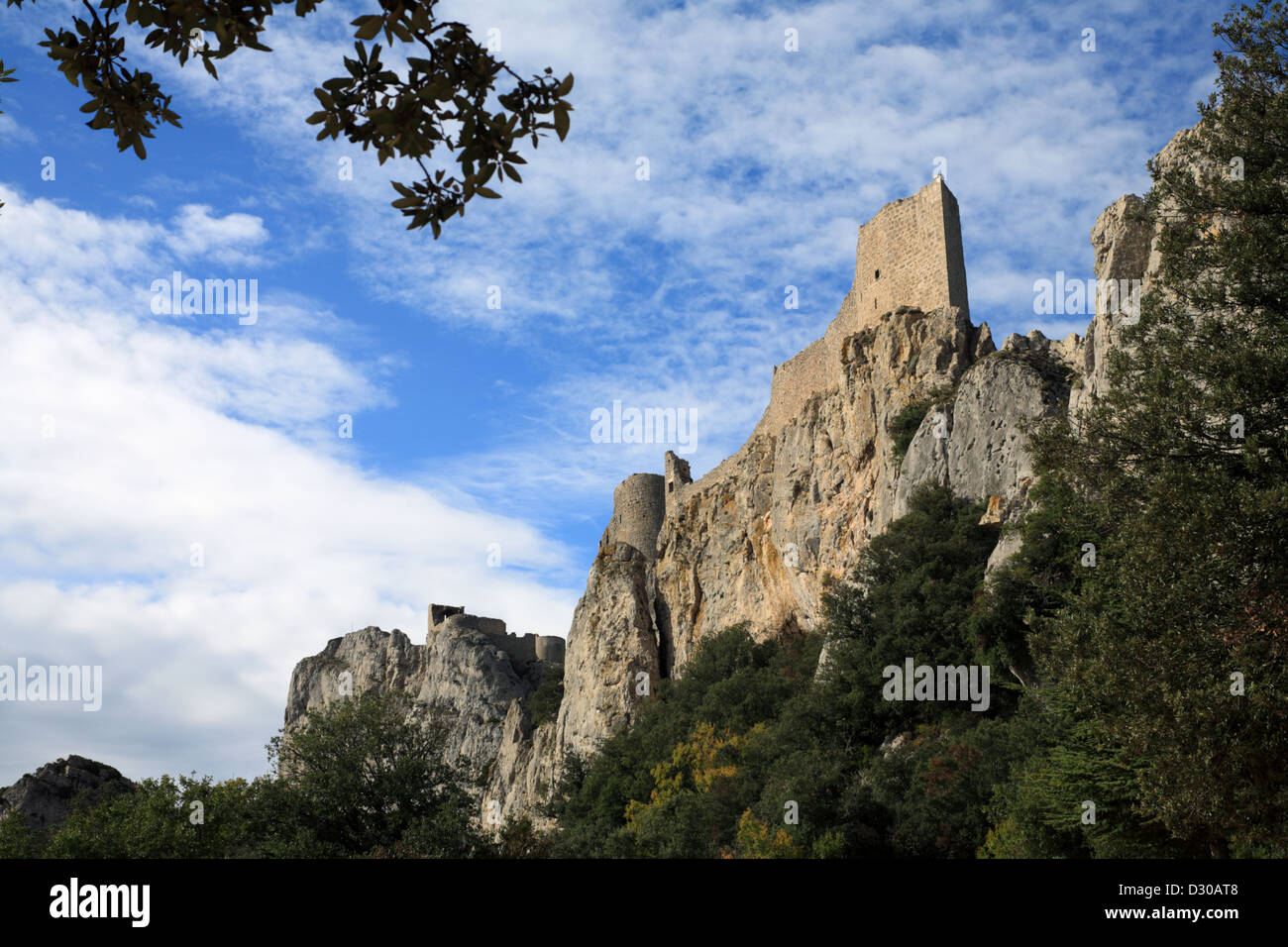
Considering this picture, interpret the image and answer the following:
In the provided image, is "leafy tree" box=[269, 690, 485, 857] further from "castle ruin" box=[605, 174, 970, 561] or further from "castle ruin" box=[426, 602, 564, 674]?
"castle ruin" box=[426, 602, 564, 674]

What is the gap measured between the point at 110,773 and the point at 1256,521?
53.8 m

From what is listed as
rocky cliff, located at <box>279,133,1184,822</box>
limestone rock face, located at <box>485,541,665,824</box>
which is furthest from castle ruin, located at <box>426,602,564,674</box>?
limestone rock face, located at <box>485,541,665,824</box>

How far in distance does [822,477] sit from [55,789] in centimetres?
3868

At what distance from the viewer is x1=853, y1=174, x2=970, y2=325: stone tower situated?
36.2 m

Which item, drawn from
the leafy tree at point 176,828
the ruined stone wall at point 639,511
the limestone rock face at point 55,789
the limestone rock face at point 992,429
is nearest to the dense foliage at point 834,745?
the limestone rock face at point 992,429

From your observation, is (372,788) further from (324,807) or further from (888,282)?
(888,282)

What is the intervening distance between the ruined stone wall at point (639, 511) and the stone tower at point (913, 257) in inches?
757

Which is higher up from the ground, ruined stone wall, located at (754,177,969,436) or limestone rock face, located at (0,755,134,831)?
ruined stone wall, located at (754,177,969,436)

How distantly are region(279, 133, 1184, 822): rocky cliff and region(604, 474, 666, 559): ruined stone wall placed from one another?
0.08 metres

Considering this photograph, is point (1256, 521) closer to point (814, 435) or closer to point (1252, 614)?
point (1252, 614)

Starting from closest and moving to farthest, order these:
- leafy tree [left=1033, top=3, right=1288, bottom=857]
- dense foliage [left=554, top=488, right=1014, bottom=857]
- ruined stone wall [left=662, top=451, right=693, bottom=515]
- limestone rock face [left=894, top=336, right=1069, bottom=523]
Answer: leafy tree [left=1033, top=3, right=1288, bottom=857]
dense foliage [left=554, top=488, right=1014, bottom=857]
limestone rock face [left=894, top=336, right=1069, bottom=523]
ruined stone wall [left=662, top=451, right=693, bottom=515]

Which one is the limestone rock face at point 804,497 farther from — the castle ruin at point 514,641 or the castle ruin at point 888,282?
the castle ruin at point 514,641

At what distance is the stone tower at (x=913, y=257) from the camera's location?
119 feet

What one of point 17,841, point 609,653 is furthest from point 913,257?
point 17,841
